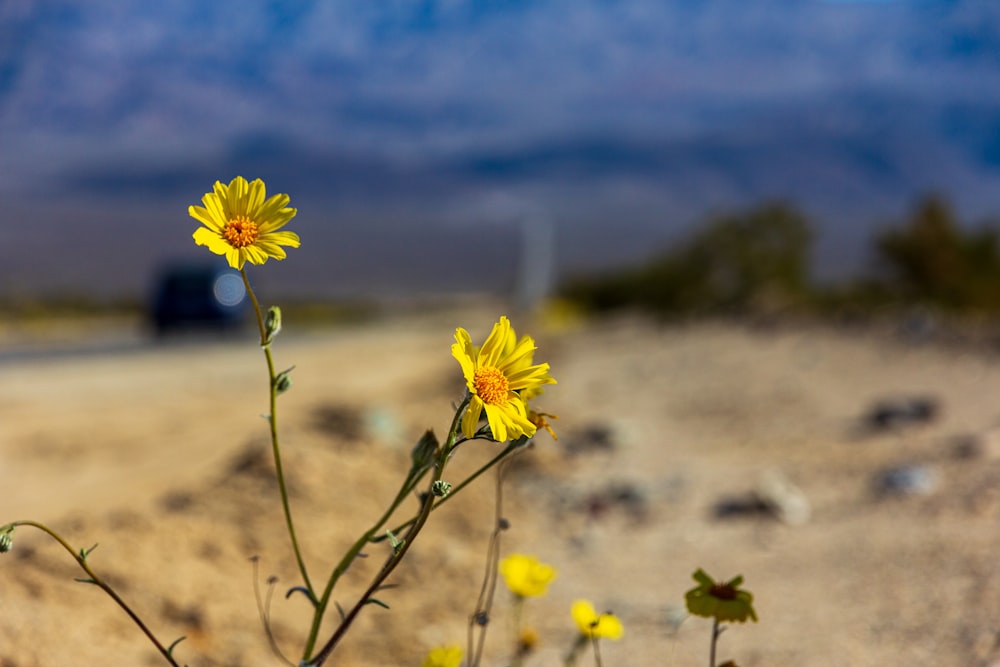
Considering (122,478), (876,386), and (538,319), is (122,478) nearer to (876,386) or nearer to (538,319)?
(876,386)

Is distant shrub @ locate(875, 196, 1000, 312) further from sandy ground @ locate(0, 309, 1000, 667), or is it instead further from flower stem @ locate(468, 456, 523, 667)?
flower stem @ locate(468, 456, 523, 667)

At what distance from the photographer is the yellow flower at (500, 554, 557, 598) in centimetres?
206

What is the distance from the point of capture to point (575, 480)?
574 centimetres

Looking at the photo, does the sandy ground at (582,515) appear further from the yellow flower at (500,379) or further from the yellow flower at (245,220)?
the yellow flower at (245,220)

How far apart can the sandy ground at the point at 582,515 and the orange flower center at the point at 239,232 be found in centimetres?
148

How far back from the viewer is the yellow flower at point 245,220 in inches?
66.2

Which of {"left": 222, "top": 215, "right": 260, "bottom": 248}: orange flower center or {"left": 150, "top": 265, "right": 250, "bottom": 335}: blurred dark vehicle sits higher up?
{"left": 150, "top": 265, "right": 250, "bottom": 335}: blurred dark vehicle

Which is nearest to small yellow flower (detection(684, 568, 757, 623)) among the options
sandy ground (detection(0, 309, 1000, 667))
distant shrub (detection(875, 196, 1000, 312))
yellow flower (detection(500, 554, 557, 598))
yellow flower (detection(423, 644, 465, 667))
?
yellow flower (detection(500, 554, 557, 598))

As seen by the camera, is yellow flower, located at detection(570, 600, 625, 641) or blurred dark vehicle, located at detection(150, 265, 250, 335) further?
blurred dark vehicle, located at detection(150, 265, 250, 335)

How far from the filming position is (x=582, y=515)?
16.4ft

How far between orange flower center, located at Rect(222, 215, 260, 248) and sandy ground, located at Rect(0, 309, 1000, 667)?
1.48 m

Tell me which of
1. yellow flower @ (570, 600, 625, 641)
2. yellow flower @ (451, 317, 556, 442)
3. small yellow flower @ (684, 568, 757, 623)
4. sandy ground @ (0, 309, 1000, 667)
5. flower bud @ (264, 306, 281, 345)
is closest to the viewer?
yellow flower @ (451, 317, 556, 442)

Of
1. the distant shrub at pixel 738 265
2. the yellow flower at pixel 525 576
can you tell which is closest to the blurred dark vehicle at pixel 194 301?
the distant shrub at pixel 738 265

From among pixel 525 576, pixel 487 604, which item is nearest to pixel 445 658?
pixel 525 576
